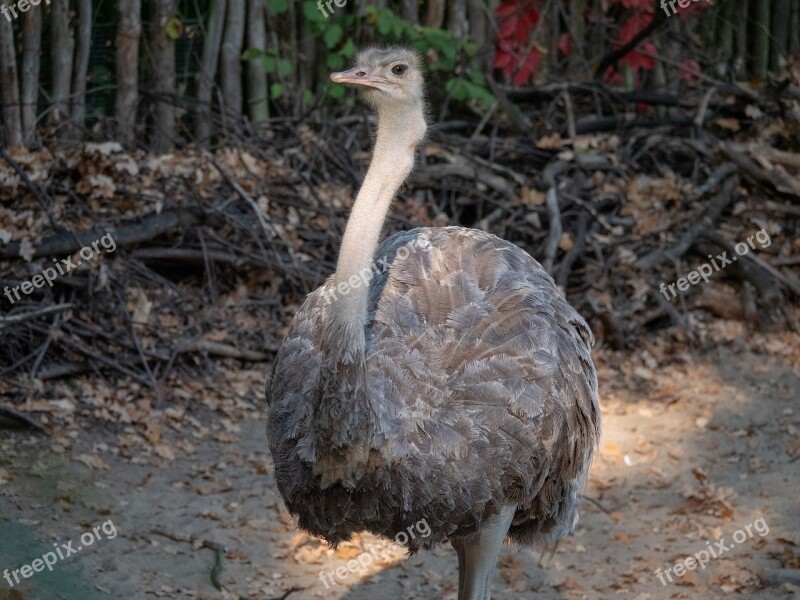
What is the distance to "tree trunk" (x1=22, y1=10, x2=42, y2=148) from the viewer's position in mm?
7359

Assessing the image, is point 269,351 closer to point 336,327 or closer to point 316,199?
point 316,199

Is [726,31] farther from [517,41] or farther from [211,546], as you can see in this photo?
[211,546]

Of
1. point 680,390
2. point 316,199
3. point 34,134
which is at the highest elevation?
point 34,134

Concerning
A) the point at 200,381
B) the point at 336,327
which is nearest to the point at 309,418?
the point at 336,327

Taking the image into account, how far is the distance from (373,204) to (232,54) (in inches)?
218

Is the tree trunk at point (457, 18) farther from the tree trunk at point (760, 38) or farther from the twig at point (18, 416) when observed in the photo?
the twig at point (18, 416)

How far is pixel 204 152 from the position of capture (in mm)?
8031

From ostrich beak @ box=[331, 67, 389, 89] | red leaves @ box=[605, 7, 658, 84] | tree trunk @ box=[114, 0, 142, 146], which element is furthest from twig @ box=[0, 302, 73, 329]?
red leaves @ box=[605, 7, 658, 84]

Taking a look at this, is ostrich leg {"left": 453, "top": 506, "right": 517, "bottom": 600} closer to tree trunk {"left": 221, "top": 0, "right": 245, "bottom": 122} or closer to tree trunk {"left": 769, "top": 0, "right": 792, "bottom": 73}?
tree trunk {"left": 221, "top": 0, "right": 245, "bottom": 122}

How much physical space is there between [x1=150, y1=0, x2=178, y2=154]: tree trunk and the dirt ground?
229 centimetres

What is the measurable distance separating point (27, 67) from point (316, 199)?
2.24 meters

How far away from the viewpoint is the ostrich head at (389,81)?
12.2 feet

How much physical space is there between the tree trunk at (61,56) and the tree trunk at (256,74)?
1590mm

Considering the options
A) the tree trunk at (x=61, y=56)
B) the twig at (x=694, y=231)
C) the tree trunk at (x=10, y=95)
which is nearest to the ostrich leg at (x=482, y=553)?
the twig at (x=694, y=231)
